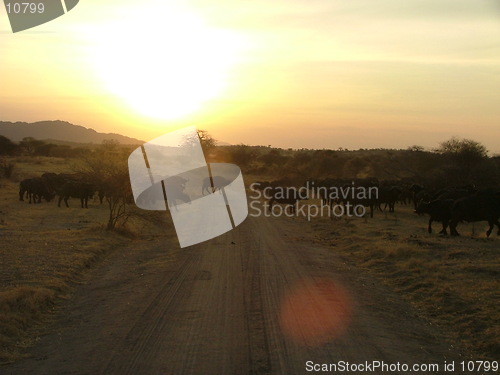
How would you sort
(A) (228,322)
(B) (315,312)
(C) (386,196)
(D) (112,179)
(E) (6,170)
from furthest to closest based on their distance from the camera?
(E) (6,170), (C) (386,196), (D) (112,179), (B) (315,312), (A) (228,322)

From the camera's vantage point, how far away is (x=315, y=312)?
35.2 ft

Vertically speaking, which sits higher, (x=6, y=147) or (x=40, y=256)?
(x=6, y=147)

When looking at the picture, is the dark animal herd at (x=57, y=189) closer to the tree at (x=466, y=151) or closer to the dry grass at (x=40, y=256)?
the dry grass at (x=40, y=256)

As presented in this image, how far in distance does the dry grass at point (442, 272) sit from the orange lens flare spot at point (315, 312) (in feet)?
5.10

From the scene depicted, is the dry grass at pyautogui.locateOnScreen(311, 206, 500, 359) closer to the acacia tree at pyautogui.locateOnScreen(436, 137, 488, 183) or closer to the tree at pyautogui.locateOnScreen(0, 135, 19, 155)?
the acacia tree at pyautogui.locateOnScreen(436, 137, 488, 183)

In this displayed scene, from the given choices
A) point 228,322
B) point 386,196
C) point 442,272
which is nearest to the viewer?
point 228,322

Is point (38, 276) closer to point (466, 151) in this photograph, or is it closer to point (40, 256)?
point (40, 256)

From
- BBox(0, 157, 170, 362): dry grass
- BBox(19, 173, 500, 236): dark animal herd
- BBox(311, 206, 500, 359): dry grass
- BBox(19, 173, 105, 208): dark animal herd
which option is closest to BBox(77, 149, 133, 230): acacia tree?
BBox(0, 157, 170, 362): dry grass

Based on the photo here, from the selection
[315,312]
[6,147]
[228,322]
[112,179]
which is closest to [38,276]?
[228,322]

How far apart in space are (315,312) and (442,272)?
515cm

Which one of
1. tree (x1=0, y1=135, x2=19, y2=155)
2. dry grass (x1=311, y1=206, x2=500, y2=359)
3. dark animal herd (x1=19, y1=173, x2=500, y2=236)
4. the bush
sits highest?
tree (x1=0, y1=135, x2=19, y2=155)

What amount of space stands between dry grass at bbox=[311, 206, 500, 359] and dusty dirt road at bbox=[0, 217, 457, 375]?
530 mm

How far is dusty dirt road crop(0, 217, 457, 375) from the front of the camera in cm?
802

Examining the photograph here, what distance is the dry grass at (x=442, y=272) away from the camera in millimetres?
10055
